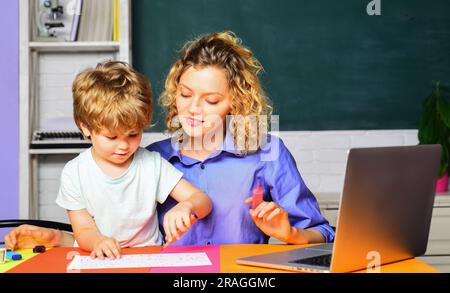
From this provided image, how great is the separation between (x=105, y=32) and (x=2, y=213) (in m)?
1.03

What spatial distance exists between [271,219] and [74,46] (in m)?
2.10

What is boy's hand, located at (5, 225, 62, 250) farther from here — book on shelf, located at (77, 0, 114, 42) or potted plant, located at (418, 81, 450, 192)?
potted plant, located at (418, 81, 450, 192)

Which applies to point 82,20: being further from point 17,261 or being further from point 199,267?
point 199,267

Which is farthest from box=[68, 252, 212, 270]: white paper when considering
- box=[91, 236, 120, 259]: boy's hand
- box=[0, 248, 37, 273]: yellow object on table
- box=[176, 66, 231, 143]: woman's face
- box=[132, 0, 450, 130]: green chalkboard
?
box=[132, 0, 450, 130]: green chalkboard

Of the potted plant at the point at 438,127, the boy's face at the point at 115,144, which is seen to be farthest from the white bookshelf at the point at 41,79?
the boy's face at the point at 115,144

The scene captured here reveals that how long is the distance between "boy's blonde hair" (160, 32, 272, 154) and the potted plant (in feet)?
5.23

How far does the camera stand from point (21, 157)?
11.1ft

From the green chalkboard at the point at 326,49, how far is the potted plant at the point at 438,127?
0.70 feet

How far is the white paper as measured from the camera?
4.63ft

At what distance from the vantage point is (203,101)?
6.32ft

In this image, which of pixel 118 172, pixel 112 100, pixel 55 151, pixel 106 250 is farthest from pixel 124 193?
pixel 55 151

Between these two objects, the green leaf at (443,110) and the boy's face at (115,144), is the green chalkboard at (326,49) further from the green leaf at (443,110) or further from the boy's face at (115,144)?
the boy's face at (115,144)

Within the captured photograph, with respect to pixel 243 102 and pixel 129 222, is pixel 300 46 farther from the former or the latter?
pixel 129 222

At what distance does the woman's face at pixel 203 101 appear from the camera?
1.92 meters
